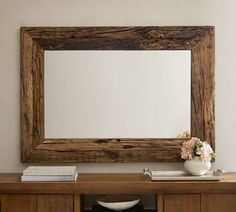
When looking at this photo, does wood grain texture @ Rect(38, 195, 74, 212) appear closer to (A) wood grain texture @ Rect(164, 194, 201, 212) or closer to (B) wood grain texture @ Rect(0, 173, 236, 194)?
(B) wood grain texture @ Rect(0, 173, 236, 194)

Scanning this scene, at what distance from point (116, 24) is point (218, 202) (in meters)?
1.29

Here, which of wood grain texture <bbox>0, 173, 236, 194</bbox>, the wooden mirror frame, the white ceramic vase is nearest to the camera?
wood grain texture <bbox>0, 173, 236, 194</bbox>

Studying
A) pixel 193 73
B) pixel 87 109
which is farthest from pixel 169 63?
pixel 87 109

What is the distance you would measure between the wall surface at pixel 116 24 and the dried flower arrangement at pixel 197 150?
8.8 inches

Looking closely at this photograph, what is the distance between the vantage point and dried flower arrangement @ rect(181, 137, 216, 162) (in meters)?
2.54

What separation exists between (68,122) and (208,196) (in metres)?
1.00

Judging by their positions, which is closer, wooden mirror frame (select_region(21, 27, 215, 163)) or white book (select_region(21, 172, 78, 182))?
white book (select_region(21, 172, 78, 182))

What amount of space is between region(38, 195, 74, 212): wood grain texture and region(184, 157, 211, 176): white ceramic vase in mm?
737

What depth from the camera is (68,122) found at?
110 inches

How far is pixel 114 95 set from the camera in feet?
9.14

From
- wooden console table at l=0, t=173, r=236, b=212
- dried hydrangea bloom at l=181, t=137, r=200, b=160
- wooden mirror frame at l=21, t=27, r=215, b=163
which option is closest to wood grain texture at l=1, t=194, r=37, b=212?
wooden console table at l=0, t=173, r=236, b=212

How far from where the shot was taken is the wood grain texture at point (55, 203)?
248cm

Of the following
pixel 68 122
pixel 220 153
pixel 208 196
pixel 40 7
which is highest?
pixel 40 7

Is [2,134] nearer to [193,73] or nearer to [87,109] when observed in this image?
[87,109]
